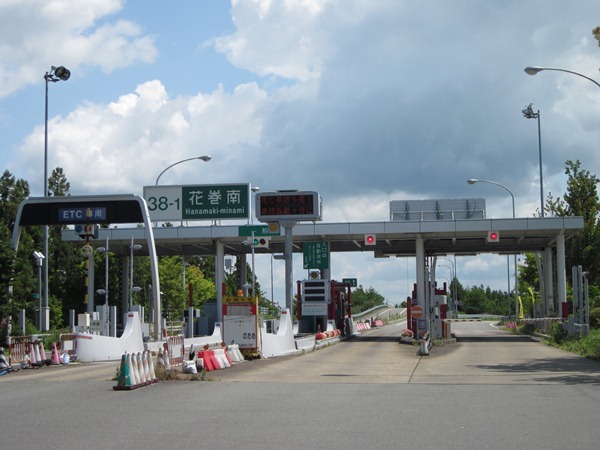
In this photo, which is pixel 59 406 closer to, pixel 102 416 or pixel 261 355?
pixel 102 416

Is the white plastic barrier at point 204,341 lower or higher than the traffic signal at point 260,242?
lower

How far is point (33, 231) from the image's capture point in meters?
69.2

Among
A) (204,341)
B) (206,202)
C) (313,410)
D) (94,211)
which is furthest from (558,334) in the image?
(313,410)

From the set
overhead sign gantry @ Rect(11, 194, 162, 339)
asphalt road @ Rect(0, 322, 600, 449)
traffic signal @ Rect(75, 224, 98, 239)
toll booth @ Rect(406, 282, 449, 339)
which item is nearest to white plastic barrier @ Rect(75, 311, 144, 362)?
overhead sign gantry @ Rect(11, 194, 162, 339)

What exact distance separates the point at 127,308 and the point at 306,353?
2444 cm

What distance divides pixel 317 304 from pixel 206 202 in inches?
403

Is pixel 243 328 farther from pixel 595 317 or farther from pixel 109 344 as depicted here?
pixel 595 317

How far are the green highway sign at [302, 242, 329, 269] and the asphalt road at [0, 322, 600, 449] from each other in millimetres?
23972

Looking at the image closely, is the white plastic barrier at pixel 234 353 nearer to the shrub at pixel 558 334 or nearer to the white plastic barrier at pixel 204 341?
the white plastic barrier at pixel 204 341

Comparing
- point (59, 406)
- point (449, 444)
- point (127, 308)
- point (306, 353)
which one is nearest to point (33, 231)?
point (127, 308)

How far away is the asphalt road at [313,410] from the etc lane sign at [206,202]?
50.2ft

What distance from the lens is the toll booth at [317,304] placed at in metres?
43.2

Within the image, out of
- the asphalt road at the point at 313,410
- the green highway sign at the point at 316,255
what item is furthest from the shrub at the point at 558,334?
the asphalt road at the point at 313,410

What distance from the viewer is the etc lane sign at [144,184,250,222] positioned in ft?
118
